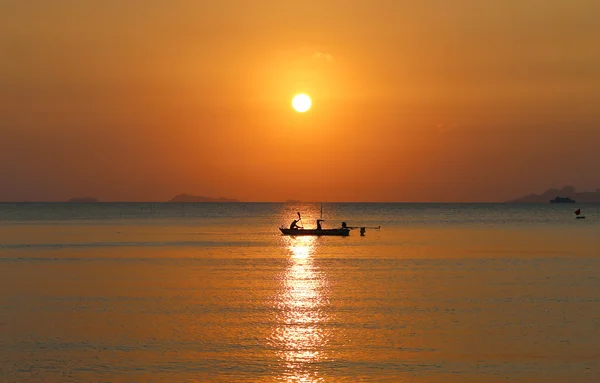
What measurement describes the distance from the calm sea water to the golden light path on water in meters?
0.09

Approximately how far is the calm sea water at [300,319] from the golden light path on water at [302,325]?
0.09 metres

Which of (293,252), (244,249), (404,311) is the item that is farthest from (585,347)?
(244,249)

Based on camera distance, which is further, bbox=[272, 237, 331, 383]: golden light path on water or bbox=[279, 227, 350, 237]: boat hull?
bbox=[279, 227, 350, 237]: boat hull

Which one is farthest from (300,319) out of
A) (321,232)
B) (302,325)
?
(321,232)

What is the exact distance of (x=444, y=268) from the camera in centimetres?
6569

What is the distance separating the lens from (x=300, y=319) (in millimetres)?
38969

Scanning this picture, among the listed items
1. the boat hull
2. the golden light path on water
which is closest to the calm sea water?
the golden light path on water

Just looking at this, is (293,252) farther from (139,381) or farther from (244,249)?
(139,381)

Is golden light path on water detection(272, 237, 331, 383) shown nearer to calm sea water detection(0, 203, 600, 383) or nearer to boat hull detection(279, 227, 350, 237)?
calm sea water detection(0, 203, 600, 383)

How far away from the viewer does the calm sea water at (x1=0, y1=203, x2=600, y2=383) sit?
2897 centimetres

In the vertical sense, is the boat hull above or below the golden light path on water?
above

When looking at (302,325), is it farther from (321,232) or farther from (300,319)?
(321,232)

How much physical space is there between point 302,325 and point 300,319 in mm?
1752

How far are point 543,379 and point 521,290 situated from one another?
22854 millimetres
